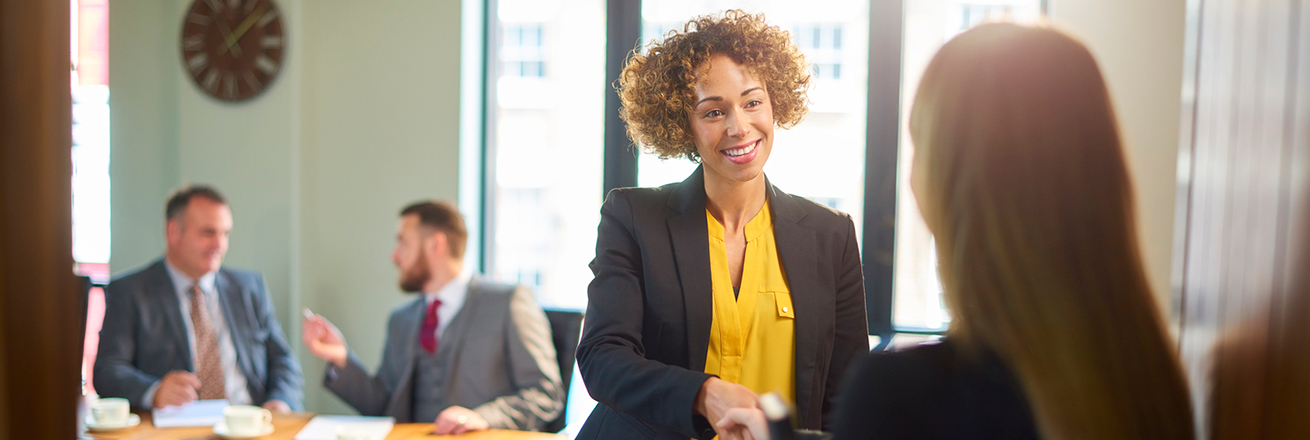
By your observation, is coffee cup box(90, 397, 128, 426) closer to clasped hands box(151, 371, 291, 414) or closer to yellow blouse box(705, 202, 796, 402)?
clasped hands box(151, 371, 291, 414)

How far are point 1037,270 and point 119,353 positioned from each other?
1.55m

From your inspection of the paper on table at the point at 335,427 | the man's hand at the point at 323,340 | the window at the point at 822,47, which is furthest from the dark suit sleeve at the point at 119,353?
the window at the point at 822,47

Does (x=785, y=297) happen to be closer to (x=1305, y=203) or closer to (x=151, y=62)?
(x=1305, y=203)

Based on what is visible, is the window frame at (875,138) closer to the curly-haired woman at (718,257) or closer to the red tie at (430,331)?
the curly-haired woman at (718,257)

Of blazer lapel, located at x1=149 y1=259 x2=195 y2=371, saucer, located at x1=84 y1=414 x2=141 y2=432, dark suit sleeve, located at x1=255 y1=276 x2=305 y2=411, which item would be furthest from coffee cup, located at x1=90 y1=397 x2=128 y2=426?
dark suit sleeve, located at x1=255 y1=276 x2=305 y2=411

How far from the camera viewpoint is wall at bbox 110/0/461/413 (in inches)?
61.9

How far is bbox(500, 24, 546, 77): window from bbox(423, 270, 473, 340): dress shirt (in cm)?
83

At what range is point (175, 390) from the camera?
4.08 ft

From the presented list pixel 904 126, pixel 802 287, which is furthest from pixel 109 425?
pixel 904 126

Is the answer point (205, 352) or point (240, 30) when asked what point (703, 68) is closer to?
point (205, 352)

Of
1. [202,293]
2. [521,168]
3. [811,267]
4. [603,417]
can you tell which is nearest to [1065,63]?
[811,267]

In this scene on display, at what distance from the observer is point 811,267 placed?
54 cm

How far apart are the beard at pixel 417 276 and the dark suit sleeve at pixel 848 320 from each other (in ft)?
3.78

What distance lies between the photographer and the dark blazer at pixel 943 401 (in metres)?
0.34
